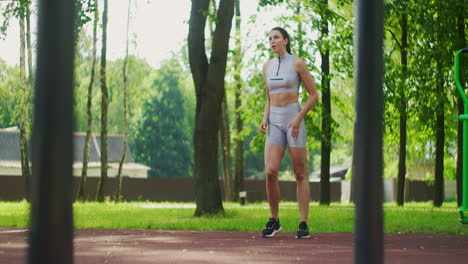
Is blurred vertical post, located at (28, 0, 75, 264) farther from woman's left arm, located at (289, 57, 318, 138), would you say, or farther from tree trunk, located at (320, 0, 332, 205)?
tree trunk, located at (320, 0, 332, 205)

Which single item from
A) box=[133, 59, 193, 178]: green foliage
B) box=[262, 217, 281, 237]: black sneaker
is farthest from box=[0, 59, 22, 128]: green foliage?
box=[133, 59, 193, 178]: green foliage

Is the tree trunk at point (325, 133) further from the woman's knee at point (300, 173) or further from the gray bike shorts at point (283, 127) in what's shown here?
the gray bike shorts at point (283, 127)

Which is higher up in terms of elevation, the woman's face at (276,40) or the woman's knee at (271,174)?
the woman's face at (276,40)

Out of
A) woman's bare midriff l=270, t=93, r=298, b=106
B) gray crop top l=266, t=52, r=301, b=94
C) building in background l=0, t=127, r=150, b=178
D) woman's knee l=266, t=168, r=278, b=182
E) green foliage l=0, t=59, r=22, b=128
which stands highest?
green foliage l=0, t=59, r=22, b=128

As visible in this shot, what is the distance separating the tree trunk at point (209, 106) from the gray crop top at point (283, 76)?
5491 millimetres

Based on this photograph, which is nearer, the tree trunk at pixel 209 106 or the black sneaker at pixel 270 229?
the black sneaker at pixel 270 229

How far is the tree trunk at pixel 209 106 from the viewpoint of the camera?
13.3 meters

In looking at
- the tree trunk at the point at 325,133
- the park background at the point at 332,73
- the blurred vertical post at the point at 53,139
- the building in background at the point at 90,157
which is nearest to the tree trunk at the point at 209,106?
the park background at the point at 332,73

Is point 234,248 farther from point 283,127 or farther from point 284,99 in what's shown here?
point 284,99

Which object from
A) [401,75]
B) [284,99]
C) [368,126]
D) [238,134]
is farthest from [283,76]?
[238,134]

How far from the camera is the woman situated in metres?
7.71

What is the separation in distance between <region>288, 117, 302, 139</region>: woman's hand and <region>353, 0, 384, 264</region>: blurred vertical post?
249 inches

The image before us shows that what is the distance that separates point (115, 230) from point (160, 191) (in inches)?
1415

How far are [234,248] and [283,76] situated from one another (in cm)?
210
